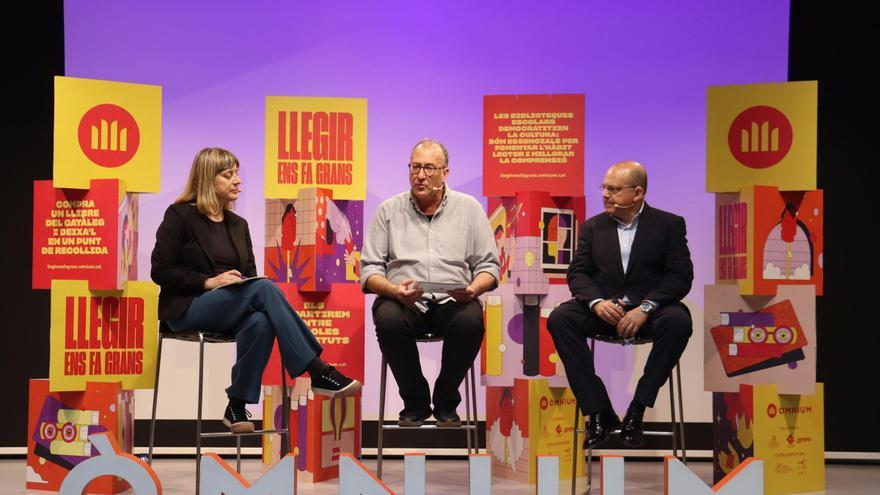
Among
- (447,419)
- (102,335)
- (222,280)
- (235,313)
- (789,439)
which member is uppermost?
(222,280)

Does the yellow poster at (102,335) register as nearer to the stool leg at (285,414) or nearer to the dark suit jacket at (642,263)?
the stool leg at (285,414)

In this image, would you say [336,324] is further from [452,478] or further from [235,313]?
[452,478]

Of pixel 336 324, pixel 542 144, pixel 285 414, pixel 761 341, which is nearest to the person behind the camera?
pixel 285 414

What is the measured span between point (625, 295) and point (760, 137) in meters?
1.04

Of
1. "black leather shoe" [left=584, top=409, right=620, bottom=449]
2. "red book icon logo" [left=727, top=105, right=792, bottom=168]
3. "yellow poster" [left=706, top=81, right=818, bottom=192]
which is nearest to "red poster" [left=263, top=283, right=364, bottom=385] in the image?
"black leather shoe" [left=584, top=409, right=620, bottom=449]

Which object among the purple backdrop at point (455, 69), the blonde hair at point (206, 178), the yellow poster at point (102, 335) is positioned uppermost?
the purple backdrop at point (455, 69)

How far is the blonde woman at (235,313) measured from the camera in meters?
3.82

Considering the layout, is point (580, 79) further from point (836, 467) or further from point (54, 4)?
point (54, 4)

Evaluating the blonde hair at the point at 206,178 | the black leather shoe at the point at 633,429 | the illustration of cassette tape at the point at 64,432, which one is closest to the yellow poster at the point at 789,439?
the black leather shoe at the point at 633,429

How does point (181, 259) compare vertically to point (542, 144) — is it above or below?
below

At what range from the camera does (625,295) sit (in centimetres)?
404

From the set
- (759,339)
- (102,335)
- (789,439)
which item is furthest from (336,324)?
(789,439)

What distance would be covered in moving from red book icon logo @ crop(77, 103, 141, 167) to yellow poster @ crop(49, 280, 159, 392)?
59 centimetres

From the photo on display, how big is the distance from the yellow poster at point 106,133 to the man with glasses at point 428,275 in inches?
44.6
